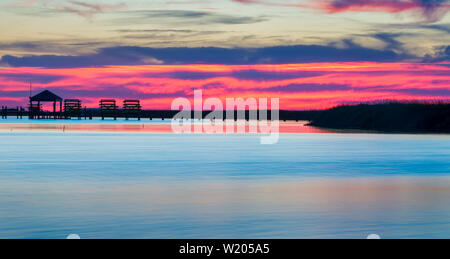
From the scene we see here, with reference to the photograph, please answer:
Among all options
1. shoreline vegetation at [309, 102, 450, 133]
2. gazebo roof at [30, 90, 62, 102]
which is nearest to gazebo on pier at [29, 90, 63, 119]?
gazebo roof at [30, 90, 62, 102]

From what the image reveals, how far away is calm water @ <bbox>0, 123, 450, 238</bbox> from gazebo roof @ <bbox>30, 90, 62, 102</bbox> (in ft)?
485

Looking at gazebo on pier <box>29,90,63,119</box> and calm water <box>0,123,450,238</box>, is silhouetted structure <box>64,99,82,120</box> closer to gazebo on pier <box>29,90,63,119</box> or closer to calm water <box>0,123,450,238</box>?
gazebo on pier <box>29,90,63,119</box>

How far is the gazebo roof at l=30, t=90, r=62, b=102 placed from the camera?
172750mm

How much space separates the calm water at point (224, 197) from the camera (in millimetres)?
12586

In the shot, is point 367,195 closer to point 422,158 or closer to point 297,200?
point 297,200

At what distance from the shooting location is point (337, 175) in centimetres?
2325

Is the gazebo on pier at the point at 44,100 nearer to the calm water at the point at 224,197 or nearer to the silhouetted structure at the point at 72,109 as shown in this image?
the silhouetted structure at the point at 72,109

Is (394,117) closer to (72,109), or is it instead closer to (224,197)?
(224,197)

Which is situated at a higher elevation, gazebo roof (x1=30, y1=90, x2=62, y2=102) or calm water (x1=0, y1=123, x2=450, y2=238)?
gazebo roof (x1=30, y1=90, x2=62, y2=102)

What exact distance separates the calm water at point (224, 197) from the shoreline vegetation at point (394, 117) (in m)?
33.7

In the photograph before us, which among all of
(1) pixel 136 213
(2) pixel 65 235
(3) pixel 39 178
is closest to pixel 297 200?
(1) pixel 136 213

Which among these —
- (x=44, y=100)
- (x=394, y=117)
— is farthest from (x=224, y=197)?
(x=44, y=100)

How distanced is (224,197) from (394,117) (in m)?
53.2
